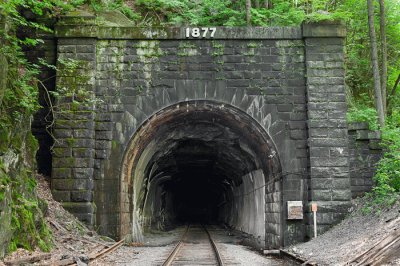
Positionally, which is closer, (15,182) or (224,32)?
(15,182)

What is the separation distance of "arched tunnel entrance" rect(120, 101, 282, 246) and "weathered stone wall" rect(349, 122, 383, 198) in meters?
2.12

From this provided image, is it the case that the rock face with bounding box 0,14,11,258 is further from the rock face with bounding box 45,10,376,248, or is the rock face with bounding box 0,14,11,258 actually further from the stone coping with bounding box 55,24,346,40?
the stone coping with bounding box 55,24,346,40

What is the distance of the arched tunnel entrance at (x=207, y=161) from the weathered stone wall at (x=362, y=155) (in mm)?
2123

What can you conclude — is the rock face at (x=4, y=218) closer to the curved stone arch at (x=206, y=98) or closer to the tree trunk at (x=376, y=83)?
the curved stone arch at (x=206, y=98)

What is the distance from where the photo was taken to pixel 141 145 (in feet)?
40.8

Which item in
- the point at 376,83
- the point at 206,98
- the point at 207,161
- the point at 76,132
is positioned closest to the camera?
the point at 76,132

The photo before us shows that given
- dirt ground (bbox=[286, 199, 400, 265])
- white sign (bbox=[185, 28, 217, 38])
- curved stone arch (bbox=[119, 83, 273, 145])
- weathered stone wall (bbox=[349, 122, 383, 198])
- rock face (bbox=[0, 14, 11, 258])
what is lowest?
dirt ground (bbox=[286, 199, 400, 265])

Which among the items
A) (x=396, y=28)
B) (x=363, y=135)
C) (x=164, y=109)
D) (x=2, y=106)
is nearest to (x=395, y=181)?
(x=363, y=135)

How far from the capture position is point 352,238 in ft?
29.5

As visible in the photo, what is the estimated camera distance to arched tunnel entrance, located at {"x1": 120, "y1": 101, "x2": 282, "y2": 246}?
1200 cm

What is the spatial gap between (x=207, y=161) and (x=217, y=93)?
7884mm

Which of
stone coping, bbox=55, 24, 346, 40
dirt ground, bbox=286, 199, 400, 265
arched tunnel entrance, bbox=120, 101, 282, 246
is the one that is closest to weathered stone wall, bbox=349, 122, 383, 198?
dirt ground, bbox=286, 199, 400, 265

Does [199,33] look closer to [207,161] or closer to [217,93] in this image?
[217,93]

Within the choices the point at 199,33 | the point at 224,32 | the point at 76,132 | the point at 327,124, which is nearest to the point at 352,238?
the point at 327,124
